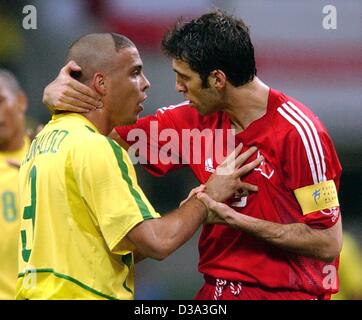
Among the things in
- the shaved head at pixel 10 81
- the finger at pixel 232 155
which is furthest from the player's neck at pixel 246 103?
the shaved head at pixel 10 81

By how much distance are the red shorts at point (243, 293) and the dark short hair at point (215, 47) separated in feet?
2.69

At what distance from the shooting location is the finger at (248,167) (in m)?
3.46

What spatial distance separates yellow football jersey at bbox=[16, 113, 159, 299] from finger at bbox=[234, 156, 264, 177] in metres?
0.46

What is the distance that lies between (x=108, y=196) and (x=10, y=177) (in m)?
1.76

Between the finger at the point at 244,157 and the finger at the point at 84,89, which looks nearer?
the finger at the point at 84,89

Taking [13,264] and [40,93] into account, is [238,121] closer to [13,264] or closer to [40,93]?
[13,264]

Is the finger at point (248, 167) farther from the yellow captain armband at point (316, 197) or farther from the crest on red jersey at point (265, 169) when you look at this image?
the yellow captain armband at point (316, 197)

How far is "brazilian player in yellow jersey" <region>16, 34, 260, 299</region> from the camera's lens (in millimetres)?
3082

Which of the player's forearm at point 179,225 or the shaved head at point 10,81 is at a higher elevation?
the shaved head at point 10,81

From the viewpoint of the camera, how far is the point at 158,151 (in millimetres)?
3961

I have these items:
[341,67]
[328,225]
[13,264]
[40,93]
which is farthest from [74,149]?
[341,67]

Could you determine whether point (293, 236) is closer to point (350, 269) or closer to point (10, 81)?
point (350, 269)

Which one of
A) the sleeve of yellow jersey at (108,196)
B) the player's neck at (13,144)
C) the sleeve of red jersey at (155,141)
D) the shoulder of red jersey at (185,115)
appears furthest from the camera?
the player's neck at (13,144)

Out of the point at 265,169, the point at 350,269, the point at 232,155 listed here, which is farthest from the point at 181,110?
the point at 350,269
